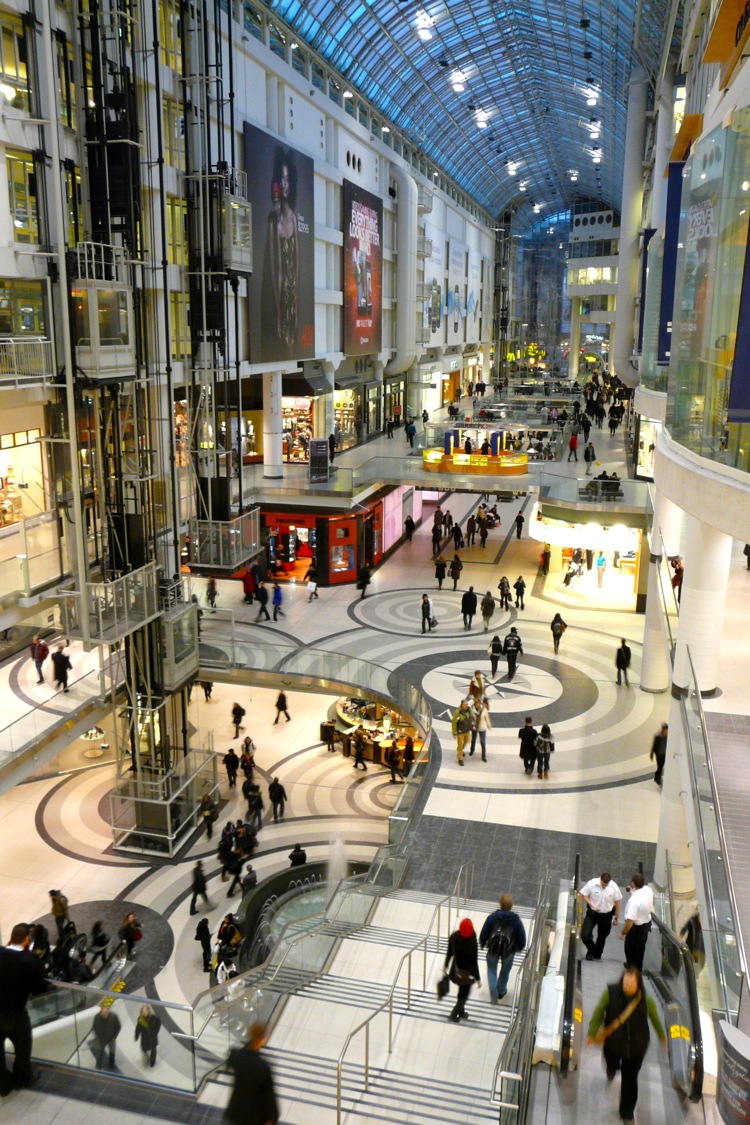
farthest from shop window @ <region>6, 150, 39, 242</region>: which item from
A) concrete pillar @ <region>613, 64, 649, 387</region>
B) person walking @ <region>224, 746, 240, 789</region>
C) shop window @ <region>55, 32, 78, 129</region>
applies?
concrete pillar @ <region>613, 64, 649, 387</region>

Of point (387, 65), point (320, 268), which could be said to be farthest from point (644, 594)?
point (387, 65)

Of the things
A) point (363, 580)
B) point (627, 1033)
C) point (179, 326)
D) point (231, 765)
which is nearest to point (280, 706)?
point (231, 765)

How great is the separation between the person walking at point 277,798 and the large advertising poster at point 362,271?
21060mm

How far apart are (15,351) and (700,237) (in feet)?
31.8

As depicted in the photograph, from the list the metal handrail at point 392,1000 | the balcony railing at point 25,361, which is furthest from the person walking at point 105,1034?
the balcony railing at point 25,361

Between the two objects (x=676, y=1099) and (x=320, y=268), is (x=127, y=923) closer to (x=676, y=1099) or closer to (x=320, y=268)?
(x=676, y=1099)

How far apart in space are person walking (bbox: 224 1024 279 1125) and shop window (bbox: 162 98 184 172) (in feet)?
60.7

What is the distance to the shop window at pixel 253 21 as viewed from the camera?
25.0 meters

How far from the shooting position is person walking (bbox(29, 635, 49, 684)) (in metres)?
15.8

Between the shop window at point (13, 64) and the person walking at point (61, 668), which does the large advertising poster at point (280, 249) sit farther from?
the person walking at point (61, 668)

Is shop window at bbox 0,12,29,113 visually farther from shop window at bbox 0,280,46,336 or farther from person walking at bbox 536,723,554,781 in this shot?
person walking at bbox 536,723,554,781

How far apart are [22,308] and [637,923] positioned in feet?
41.0

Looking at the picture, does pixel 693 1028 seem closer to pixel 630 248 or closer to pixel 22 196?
pixel 22 196

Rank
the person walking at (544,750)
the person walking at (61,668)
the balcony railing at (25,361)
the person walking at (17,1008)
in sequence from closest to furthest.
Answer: the person walking at (17,1008) → the balcony railing at (25,361) → the person walking at (61,668) → the person walking at (544,750)
